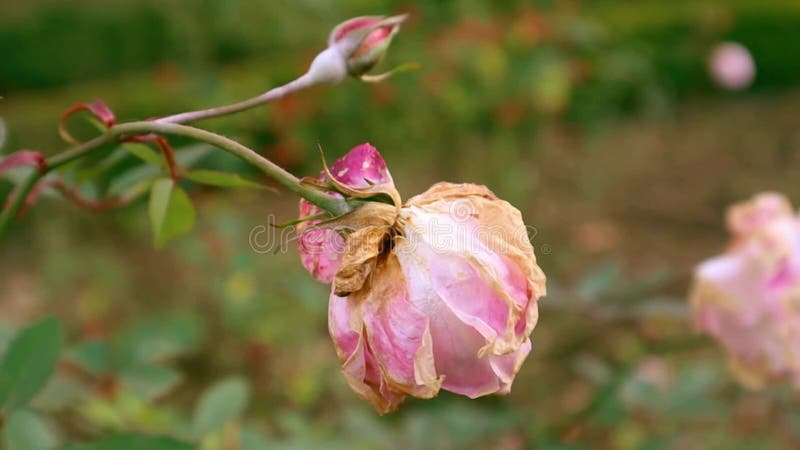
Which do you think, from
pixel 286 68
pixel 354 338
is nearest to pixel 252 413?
pixel 354 338

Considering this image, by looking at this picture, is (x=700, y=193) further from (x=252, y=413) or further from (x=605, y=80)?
(x=252, y=413)

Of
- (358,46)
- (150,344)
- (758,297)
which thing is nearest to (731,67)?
(758,297)

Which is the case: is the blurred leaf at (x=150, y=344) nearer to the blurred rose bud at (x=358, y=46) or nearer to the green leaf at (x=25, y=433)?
the green leaf at (x=25, y=433)

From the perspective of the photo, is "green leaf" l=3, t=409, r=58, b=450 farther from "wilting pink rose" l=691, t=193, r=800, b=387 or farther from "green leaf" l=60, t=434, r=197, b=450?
"wilting pink rose" l=691, t=193, r=800, b=387

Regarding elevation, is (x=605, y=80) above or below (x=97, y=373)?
below

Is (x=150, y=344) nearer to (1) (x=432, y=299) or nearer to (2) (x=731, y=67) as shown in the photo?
(1) (x=432, y=299)

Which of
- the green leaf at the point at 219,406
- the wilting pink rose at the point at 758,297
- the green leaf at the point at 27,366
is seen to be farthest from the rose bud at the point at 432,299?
the wilting pink rose at the point at 758,297

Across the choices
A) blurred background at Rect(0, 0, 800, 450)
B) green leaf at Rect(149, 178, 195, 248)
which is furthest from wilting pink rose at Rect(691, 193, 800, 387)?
green leaf at Rect(149, 178, 195, 248)
